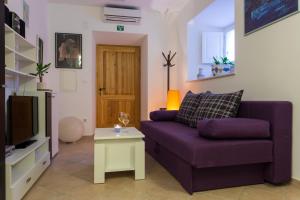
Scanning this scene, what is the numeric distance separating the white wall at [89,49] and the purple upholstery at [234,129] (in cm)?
302

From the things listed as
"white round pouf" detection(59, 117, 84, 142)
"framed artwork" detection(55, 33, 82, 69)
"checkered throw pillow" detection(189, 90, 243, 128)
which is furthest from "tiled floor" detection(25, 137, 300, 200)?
"framed artwork" detection(55, 33, 82, 69)

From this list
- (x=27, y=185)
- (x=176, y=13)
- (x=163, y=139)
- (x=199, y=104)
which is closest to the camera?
(x=27, y=185)

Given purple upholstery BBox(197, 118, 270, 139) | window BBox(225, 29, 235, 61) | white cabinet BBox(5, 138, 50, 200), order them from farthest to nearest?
window BBox(225, 29, 235, 61)
purple upholstery BBox(197, 118, 270, 139)
white cabinet BBox(5, 138, 50, 200)

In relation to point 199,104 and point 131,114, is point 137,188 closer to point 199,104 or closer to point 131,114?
point 199,104

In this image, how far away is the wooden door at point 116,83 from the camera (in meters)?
5.44

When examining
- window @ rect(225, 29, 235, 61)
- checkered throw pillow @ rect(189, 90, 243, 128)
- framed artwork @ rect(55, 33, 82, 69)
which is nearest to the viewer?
checkered throw pillow @ rect(189, 90, 243, 128)

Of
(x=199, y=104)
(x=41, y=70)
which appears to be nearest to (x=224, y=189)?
(x=199, y=104)

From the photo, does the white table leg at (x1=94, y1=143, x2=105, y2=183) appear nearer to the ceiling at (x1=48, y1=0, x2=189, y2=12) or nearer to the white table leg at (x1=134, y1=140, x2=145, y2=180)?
the white table leg at (x1=134, y1=140, x2=145, y2=180)

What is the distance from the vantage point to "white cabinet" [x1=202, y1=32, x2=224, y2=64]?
427 cm

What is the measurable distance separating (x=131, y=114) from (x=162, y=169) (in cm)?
324

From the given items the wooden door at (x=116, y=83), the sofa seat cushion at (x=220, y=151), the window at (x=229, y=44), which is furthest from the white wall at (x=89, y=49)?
the sofa seat cushion at (x=220, y=151)

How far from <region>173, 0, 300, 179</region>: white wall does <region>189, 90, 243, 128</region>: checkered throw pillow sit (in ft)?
1.13

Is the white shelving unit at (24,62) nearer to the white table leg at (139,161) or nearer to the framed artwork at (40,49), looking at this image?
the framed artwork at (40,49)

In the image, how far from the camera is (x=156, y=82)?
4910mm
